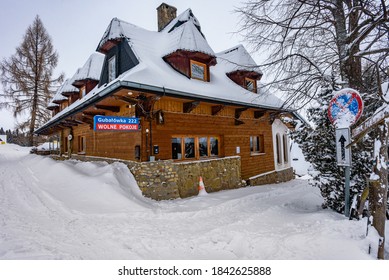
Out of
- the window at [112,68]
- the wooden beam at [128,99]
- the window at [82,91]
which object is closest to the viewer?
the wooden beam at [128,99]

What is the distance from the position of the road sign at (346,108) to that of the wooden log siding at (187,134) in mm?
2514

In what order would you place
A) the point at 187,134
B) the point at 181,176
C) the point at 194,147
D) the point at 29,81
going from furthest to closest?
the point at 29,81 < the point at 194,147 < the point at 187,134 < the point at 181,176

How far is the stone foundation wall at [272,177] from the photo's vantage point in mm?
10891

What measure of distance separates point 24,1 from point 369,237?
7.79 meters

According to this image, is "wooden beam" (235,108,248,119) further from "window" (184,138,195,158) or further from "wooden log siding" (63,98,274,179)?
"window" (184,138,195,158)

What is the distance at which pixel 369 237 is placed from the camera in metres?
3.08

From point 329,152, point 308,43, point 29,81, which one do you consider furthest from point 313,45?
point 29,81

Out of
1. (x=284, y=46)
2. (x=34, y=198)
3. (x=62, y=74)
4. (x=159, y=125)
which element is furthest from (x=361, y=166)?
(x=62, y=74)

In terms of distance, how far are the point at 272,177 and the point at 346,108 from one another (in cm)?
944

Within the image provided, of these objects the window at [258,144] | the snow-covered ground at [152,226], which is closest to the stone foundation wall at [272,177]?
the window at [258,144]

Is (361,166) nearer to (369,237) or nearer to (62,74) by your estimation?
(369,237)

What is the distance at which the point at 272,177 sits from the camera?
40.7ft

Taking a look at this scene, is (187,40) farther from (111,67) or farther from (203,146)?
(203,146)

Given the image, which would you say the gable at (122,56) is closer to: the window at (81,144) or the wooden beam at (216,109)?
the wooden beam at (216,109)
